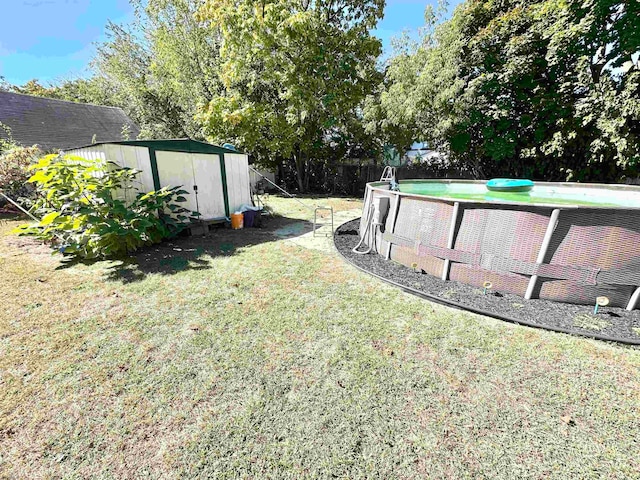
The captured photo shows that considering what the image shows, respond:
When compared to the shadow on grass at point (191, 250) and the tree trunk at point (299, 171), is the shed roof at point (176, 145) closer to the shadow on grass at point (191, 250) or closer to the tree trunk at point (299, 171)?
the shadow on grass at point (191, 250)

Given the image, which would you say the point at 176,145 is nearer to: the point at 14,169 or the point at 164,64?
the point at 14,169

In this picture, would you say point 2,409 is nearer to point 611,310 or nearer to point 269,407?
point 269,407

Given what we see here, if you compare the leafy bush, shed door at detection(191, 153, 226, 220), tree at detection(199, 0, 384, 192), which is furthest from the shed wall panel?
tree at detection(199, 0, 384, 192)

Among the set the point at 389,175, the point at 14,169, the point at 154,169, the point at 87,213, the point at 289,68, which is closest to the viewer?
the point at 87,213

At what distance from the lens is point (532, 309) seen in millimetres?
3131

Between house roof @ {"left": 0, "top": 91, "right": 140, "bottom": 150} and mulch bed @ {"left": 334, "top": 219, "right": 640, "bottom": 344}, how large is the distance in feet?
53.8

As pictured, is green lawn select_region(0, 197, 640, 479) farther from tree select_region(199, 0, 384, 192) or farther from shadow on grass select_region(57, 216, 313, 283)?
tree select_region(199, 0, 384, 192)

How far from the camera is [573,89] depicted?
9.25 meters

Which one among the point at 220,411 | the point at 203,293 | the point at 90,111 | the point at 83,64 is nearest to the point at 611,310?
the point at 220,411

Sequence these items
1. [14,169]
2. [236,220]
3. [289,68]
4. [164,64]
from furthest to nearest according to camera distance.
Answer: [164,64] < [289,68] < [14,169] < [236,220]

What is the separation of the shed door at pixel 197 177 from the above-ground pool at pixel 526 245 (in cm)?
461

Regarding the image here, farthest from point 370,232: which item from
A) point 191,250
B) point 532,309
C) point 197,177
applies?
point 197,177

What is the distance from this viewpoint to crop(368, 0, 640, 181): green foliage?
8.08 meters

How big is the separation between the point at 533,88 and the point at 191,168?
1139 centimetres
